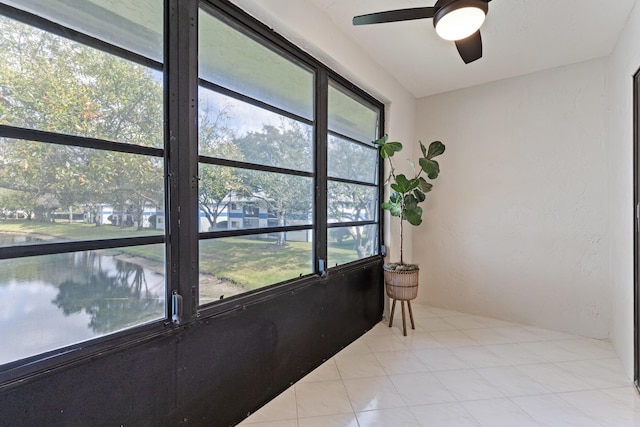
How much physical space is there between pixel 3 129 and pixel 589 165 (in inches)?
163

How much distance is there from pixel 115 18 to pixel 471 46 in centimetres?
204

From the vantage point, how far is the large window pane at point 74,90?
98 centimetres

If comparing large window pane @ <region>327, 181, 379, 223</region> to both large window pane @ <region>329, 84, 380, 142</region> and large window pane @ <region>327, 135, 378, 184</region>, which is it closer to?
large window pane @ <region>327, 135, 378, 184</region>

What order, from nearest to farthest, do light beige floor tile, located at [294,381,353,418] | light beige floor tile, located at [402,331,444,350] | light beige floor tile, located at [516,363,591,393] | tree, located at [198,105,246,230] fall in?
tree, located at [198,105,246,230]
light beige floor tile, located at [294,381,353,418]
light beige floor tile, located at [516,363,591,393]
light beige floor tile, located at [402,331,444,350]

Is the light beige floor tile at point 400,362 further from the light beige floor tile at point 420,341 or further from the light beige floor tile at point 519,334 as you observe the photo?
the light beige floor tile at point 519,334

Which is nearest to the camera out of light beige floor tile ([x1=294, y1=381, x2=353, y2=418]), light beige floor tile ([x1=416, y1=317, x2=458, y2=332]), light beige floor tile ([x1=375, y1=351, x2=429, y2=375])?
light beige floor tile ([x1=294, y1=381, x2=353, y2=418])

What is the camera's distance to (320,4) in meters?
2.08

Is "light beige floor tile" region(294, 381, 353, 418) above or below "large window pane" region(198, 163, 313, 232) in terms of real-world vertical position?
below

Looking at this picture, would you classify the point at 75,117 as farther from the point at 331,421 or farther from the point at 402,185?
the point at 402,185

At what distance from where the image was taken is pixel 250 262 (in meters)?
1.82

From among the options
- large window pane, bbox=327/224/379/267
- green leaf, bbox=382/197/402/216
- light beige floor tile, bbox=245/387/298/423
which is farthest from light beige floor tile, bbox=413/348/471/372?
green leaf, bbox=382/197/402/216

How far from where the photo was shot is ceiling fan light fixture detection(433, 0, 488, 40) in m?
1.56

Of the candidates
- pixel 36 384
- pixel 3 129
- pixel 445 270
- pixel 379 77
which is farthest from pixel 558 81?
pixel 36 384

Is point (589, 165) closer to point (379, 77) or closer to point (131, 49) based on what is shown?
point (379, 77)
